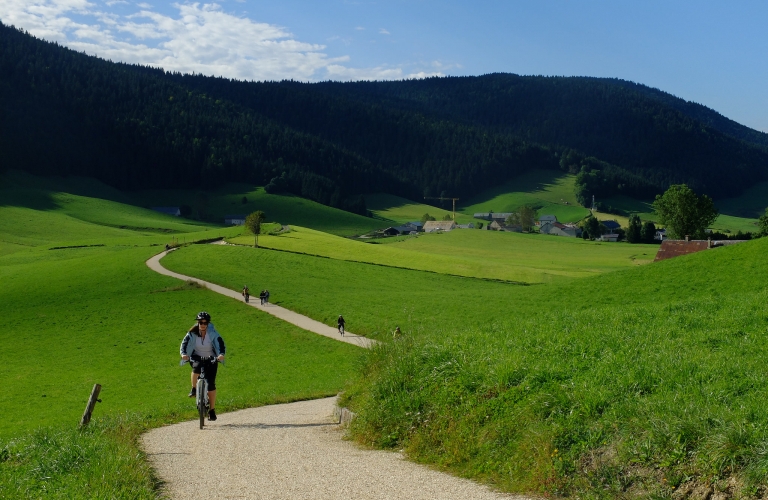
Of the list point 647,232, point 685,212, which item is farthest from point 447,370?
point 647,232

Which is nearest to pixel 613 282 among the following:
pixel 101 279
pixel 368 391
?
pixel 368 391

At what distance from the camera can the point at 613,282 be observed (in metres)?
49.2

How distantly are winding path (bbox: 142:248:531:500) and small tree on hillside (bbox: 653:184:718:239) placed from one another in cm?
10561

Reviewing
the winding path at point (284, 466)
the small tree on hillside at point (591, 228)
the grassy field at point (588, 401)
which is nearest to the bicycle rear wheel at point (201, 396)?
the winding path at point (284, 466)

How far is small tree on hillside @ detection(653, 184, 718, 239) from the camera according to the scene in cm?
11169

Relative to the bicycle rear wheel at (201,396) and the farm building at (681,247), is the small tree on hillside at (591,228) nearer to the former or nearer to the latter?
the farm building at (681,247)

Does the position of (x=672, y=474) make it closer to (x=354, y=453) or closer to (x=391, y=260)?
(x=354, y=453)

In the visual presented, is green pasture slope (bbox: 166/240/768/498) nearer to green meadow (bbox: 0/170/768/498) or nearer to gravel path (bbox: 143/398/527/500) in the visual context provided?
green meadow (bbox: 0/170/768/498)

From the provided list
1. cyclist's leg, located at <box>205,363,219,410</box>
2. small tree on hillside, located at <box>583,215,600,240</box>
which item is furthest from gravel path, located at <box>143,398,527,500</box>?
small tree on hillside, located at <box>583,215,600,240</box>

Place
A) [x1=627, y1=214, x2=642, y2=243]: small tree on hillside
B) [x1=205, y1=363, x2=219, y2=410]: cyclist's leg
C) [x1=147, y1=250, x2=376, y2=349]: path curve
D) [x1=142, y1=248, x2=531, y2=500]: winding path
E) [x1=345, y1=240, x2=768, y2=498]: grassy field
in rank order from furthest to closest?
[x1=627, y1=214, x2=642, y2=243]: small tree on hillside
[x1=147, y1=250, x2=376, y2=349]: path curve
[x1=205, y1=363, x2=219, y2=410]: cyclist's leg
[x1=142, y1=248, x2=531, y2=500]: winding path
[x1=345, y1=240, x2=768, y2=498]: grassy field

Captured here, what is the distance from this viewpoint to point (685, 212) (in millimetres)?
111500

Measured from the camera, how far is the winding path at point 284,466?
1037cm

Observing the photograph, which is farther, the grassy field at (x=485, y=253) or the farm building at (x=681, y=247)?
the grassy field at (x=485, y=253)

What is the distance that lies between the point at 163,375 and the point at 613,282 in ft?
98.2
